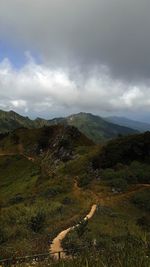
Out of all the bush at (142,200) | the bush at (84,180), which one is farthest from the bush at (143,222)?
the bush at (84,180)

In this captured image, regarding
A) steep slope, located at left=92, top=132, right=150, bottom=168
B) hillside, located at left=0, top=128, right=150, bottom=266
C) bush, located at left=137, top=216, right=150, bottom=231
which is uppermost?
steep slope, located at left=92, top=132, right=150, bottom=168

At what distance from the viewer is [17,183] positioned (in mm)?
89250

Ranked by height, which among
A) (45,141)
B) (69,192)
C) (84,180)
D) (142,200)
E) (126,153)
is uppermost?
(45,141)

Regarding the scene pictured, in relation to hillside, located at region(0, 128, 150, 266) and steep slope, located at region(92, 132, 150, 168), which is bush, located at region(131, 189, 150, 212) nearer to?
hillside, located at region(0, 128, 150, 266)

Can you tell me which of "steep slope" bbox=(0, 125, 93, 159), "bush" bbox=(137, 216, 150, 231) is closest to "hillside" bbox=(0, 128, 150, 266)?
"steep slope" bbox=(0, 125, 93, 159)

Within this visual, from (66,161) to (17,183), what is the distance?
12.8 metres

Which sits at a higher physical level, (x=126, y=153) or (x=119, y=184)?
(x=126, y=153)

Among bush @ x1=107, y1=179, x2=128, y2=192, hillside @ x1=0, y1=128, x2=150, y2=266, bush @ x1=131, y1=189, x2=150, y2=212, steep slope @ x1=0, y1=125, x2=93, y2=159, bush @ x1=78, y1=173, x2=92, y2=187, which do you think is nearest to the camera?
hillside @ x1=0, y1=128, x2=150, y2=266

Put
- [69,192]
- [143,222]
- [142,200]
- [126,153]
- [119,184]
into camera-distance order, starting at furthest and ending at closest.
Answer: [126,153], [119,184], [69,192], [142,200], [143,222]

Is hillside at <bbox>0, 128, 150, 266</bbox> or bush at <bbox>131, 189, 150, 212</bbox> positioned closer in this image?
hillside at <bbox>0, 128, 150, 266</bbox>

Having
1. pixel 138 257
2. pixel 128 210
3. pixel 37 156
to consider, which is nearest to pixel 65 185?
pixel 128 210

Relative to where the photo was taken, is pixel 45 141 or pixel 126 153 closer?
pixel 126 153

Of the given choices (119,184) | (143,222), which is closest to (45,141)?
(119,184)

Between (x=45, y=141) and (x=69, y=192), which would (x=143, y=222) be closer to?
(x=69, y=192)
